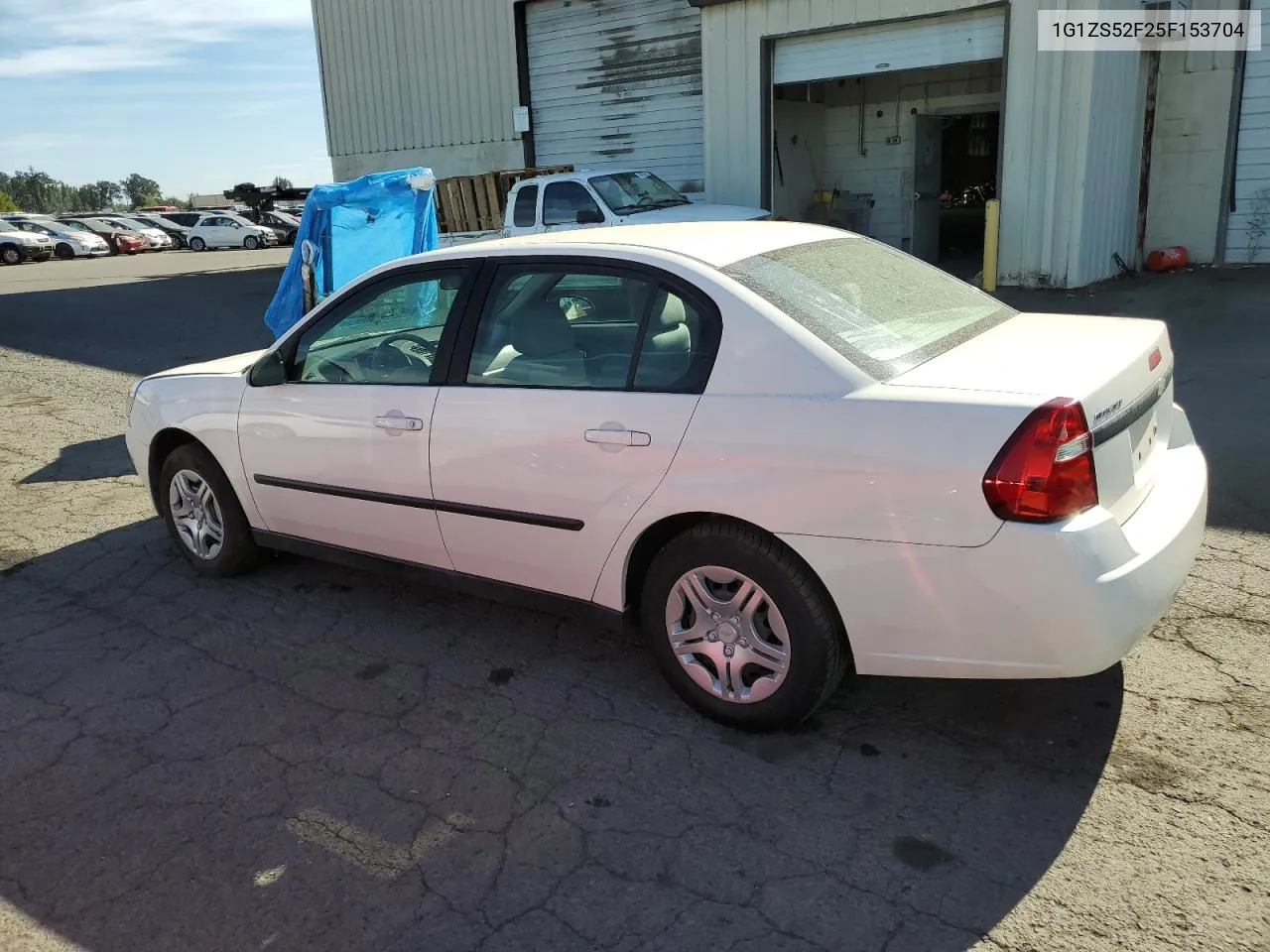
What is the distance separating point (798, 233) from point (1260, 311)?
8.78 m

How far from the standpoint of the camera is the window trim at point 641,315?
3156 millimetres

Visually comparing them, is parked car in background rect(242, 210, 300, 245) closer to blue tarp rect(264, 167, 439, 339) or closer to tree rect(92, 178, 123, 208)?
blue tarp rect(264, 167, 439, 339)

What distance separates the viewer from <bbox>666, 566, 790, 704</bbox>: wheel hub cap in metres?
3.14

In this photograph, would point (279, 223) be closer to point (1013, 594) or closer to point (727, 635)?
point (727, 635)

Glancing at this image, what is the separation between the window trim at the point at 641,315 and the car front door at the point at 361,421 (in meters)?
0.07

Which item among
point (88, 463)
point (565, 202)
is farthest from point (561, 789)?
point (565, 202)

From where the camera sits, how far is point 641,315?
3.37m

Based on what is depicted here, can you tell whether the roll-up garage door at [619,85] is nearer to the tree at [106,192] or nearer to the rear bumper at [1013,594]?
the rear bumper at [1013,594]

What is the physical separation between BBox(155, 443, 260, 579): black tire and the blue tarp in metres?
3.09

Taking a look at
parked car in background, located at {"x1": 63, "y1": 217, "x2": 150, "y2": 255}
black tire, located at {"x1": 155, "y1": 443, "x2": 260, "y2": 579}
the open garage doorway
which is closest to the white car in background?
parked car in background, located at {"x1": 63, "y1": 217, "x2": 150, "y2": 255}

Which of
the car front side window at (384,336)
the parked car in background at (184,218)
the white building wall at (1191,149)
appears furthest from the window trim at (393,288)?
the parked car in background at (184,218)

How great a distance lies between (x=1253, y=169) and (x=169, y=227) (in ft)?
123

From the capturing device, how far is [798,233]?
3867 millimetres

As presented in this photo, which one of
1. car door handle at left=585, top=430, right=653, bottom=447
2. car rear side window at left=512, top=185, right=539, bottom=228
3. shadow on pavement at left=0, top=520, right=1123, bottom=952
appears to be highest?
car rear side window at left=512, top=185, right=539, bottom=228
